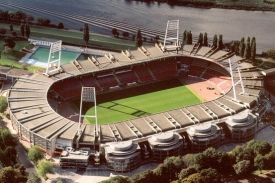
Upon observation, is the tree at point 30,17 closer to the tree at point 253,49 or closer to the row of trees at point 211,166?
the tree at point 253,49

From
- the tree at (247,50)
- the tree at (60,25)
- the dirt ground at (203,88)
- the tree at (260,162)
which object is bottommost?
the tree at (260,162)

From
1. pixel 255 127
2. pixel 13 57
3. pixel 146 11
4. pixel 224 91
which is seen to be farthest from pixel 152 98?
pixel 146 11

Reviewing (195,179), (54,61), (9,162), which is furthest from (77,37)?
(195,179)

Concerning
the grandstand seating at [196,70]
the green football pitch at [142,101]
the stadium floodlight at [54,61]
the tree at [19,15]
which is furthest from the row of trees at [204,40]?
the tree at [19,15]

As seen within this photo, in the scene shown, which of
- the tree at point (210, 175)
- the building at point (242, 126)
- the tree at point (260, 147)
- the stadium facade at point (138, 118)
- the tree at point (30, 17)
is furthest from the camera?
the tree at point (30, 17)

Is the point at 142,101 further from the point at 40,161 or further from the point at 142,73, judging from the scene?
the point at 40,161

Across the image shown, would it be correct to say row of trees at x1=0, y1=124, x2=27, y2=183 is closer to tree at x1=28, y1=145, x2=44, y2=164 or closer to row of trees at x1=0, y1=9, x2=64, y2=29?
tree at x1=28, y1=145, x2=44, y2=164

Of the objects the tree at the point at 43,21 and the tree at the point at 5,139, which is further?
the tree at the point at 43,21
